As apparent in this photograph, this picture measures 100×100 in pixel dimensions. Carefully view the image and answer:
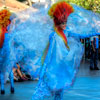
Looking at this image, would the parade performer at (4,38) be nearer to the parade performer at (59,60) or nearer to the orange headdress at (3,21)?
the orange headdress at (3,21)

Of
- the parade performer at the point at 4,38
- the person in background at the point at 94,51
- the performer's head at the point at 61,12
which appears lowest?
the person in background at the point at 94,51

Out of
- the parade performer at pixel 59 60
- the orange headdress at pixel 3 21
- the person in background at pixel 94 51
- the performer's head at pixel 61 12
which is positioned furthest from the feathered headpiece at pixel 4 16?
the person in background at pixel 94 51

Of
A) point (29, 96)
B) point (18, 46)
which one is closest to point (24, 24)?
point (18, 46)

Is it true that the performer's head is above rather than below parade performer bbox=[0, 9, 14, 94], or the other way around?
above

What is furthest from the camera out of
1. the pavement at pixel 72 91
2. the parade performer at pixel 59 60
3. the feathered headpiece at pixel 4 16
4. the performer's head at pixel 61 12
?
the feathered headpiece at pixel 4 16

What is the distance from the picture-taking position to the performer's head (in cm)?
901

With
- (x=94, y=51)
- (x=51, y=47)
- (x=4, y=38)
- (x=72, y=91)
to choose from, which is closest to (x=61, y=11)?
(x=51, y=47)

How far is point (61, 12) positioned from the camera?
29.6ft

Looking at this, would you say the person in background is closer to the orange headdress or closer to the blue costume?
the orange headdress

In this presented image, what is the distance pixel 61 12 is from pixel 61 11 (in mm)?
17

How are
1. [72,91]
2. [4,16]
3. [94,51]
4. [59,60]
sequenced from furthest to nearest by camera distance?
1. [94,51]
2. [72,91]
3. [4,16]
4. [59,60]

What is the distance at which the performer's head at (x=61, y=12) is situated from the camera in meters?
9.01

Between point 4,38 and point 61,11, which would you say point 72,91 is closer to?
point 4,38

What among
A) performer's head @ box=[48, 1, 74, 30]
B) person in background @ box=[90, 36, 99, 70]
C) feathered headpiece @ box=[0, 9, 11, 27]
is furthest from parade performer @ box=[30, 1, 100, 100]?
person in background @ box=[90, 36, 99, 70]
